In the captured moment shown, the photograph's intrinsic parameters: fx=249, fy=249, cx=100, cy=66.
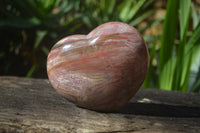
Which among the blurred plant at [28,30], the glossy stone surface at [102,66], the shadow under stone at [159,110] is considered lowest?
the shadow under stone at [159,110]

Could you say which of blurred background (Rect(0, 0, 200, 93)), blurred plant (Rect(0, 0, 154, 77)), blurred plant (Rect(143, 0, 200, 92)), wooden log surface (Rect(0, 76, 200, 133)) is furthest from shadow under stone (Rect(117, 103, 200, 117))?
blurred plant (Rect(0, 0, 154, 77))

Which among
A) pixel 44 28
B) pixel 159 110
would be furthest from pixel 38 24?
pixel 159 110

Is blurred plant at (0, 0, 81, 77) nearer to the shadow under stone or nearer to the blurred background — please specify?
the blurred background

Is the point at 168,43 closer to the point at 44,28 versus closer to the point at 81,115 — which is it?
the point at 81,115

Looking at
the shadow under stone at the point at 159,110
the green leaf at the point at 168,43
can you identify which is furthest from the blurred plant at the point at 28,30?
the shadow under stone at the point at 159,110

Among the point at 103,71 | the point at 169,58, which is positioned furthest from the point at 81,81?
the point at 169,58

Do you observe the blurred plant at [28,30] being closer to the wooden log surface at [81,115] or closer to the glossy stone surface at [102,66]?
the wooden log surface at [81,115]
